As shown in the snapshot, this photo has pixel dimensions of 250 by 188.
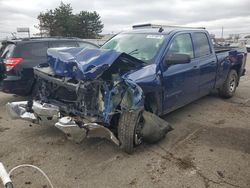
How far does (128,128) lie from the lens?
13.0 feet

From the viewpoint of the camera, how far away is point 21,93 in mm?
6668

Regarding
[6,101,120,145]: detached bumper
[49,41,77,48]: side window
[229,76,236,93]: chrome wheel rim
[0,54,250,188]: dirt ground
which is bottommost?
[0,54,250,188]: dirt ground

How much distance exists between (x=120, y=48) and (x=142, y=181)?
9.18 ft

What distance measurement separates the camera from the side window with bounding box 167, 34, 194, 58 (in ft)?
16.9

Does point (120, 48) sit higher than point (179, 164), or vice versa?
point (120, 48)

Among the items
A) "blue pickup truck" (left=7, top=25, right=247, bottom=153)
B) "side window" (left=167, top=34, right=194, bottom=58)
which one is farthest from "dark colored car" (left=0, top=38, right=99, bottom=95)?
"side window" (left=167, top=34, right=194, bottom=58)

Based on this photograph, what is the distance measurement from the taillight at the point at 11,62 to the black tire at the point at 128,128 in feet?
12.0

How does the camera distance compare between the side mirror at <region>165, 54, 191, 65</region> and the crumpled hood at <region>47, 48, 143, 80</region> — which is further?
the side mirror at <region>165, 54, 191, 65</region>

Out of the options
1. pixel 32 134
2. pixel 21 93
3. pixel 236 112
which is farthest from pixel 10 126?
pixel 236 112

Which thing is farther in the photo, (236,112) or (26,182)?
(236,112)

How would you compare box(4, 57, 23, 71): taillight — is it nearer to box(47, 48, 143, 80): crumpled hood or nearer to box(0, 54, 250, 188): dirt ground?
box(0, 54, 250, 188): dirt ground

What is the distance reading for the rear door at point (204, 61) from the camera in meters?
5.96

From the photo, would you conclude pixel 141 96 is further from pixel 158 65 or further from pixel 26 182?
pixel 26 182

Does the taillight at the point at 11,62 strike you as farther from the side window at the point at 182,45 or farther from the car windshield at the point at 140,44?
the side window at the point at 182,45
